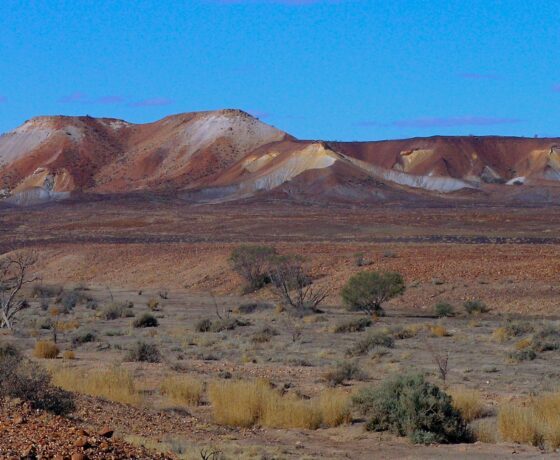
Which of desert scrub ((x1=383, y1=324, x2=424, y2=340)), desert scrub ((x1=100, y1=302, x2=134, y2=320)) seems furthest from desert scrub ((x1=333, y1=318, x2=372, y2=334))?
→ desert scrub ((x1=100, y1=302, x2=134, y2=320))

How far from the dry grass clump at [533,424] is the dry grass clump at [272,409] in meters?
2.33

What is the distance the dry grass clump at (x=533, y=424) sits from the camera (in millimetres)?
12648

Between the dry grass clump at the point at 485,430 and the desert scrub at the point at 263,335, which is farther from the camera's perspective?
the desert scrub at the point at 263,335

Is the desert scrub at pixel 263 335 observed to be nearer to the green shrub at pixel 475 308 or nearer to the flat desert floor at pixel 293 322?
the flat desert floor at pixel 293 322

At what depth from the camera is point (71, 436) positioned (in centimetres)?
947

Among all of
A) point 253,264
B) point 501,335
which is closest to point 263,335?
point 501,335

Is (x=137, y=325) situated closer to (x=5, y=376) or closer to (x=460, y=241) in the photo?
(x=5, y=376)

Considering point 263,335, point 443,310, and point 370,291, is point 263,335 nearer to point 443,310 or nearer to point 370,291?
point 443,310

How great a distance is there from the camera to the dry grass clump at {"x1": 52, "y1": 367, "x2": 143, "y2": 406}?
1565 centimetres

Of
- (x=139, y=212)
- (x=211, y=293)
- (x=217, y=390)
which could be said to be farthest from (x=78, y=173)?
(x=217, y=390)

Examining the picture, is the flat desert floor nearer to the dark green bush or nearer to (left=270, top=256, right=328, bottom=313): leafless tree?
the dark green bush

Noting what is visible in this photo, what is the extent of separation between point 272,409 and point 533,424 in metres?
3.64

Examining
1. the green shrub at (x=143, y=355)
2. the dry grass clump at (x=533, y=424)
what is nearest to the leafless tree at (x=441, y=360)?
the dry grass clump at (x=533, y=424)

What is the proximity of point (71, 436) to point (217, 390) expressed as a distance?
20.7ft
